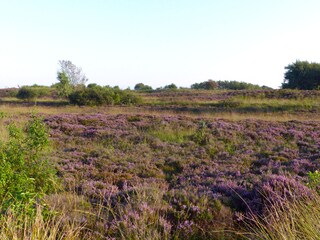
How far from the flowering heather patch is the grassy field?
3 centimetres

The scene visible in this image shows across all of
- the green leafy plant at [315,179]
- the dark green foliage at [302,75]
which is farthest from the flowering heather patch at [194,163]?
the dark green foliage at [302,75]

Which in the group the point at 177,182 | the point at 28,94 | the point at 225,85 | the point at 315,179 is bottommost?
the point at 177,182

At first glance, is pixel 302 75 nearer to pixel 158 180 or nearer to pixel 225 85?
pixel 225 85

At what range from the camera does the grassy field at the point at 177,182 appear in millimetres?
→ 4062

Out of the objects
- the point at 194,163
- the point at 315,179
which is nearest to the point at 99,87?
the point at 194,163

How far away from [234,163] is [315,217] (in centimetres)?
→ 531

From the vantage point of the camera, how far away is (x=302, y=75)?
4894 centimetres

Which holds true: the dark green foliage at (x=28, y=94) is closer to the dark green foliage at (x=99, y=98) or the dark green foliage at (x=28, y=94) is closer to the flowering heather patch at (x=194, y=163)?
the dark green foliage at (x=99, y=98)

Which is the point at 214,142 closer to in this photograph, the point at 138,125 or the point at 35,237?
the point at 138,125

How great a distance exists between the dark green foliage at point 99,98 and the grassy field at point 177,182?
13.8 m

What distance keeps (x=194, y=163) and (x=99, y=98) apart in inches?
932

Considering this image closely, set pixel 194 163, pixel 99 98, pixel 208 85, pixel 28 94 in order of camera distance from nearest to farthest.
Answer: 1. pixel 194 163
2. pixel 99 98
3. pixel 28 94
4. pixel 208 85

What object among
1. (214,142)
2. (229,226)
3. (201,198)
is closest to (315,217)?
(229,226)

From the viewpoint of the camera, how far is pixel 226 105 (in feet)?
91.2
